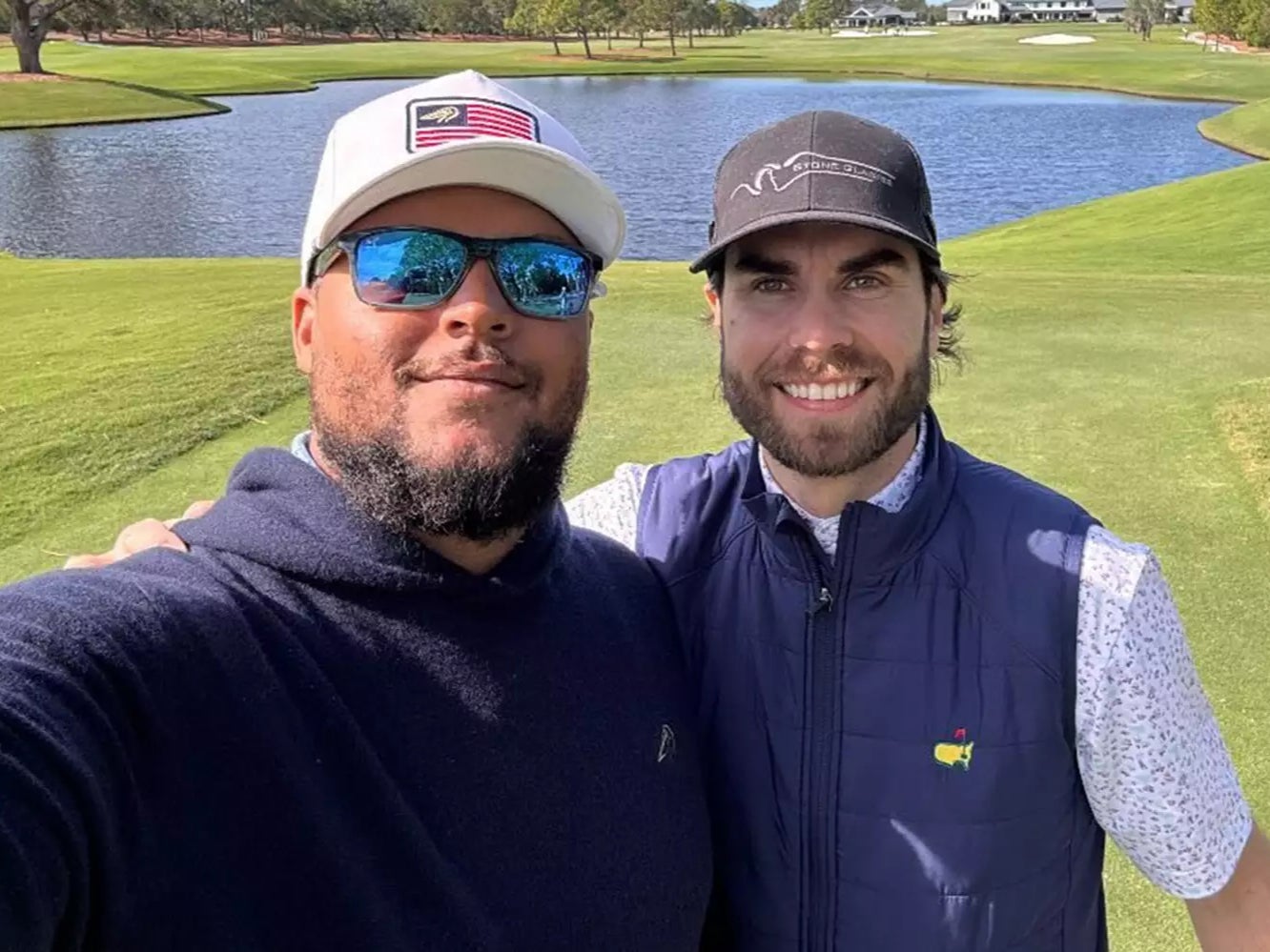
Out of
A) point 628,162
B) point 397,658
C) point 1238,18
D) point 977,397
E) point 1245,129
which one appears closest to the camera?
point 397,658

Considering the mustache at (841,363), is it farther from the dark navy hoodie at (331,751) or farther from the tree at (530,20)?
the tree at (530,20)

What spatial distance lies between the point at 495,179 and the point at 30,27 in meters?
59.9

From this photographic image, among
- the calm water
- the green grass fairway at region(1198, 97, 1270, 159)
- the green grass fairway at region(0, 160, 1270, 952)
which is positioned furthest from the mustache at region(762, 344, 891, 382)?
the green grass fairway at region(1198, 97, 1270, 159)

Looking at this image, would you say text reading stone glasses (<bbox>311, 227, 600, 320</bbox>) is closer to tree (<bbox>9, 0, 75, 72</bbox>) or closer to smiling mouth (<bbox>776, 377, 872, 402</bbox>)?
smiling mouth (<bbox>776, 377, 872, 402</bbox>)

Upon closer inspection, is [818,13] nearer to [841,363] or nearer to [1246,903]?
[841,363]

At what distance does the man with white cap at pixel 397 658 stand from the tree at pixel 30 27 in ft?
189

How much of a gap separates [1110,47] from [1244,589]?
88533 mm

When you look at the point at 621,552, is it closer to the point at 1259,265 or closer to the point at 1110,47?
the point at 1259,265

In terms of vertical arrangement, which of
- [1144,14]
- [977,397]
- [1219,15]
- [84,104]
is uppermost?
[1144,14]

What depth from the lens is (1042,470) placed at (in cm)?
570

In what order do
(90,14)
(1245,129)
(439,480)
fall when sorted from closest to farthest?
(439,480)
(1245,129)
(90,14)

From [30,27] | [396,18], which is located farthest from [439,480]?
[396,18]

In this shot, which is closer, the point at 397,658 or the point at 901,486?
the point at 397,658

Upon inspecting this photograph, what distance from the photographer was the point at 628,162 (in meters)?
34.0
